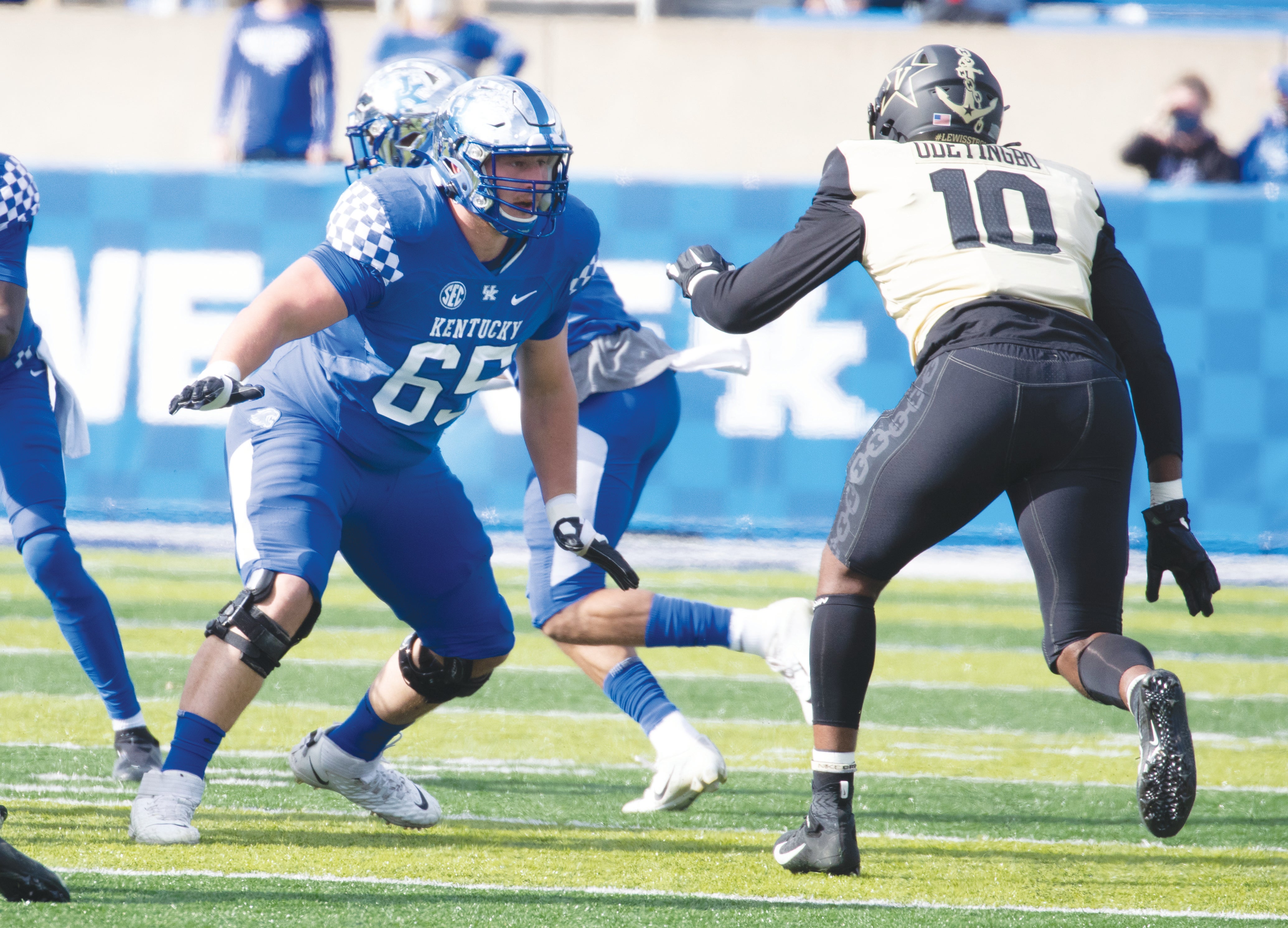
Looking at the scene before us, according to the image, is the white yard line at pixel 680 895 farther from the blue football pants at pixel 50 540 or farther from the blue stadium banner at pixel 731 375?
the blue stadium banner at pixel 731 375

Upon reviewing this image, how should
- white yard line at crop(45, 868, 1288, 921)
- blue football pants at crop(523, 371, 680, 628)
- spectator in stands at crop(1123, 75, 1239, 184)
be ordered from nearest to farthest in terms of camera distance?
white yard line at crop(45, 868, 1288, 921), blue football pants at crop(523, 371, 680, 628), spectator in stands at crop(1123, 75, 1239, 184)

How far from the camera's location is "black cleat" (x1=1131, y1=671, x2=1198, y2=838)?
2.76 m

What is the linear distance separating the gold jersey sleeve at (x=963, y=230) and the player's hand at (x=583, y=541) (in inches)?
36.9

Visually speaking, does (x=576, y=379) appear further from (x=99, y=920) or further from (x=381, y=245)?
(x=99, y=920)

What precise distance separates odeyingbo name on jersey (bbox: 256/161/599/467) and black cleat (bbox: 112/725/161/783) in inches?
42.4

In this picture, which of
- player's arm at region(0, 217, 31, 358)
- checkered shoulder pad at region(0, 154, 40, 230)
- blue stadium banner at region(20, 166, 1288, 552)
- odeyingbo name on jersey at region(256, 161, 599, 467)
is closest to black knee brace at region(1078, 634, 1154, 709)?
odeyingbo name on jersey at region(256, 161, 599, 467)

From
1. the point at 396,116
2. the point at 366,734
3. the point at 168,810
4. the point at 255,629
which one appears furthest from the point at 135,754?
the point at 396,116

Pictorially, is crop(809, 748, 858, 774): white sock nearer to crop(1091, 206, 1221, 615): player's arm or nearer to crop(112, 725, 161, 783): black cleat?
crop(1091, 206, 1221, 615): player's arm

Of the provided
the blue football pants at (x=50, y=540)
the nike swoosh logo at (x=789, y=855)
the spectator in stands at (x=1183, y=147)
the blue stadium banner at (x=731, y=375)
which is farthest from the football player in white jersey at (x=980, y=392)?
the spectator in stands at (x=1183, y=147)

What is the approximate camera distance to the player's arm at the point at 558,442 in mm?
3738

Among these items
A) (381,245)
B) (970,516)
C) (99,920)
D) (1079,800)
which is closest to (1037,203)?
(970,516)

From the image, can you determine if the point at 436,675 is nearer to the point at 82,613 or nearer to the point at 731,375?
the point at 82,613

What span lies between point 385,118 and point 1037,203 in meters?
1.85

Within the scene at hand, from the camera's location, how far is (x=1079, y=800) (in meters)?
4.17
